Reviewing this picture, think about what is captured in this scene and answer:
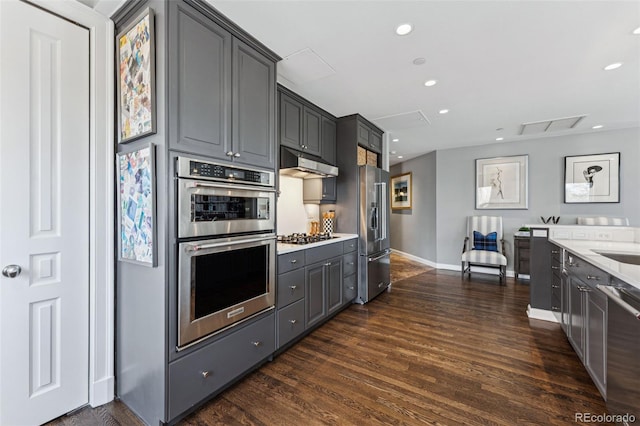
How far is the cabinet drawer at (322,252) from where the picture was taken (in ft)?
8.84

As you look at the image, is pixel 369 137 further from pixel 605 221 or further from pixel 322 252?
pixel 605 221

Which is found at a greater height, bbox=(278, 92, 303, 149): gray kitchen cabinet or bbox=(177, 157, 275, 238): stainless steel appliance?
bbox=(278, 92, 303, 149): gray kitchen cabinet

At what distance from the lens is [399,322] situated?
3.07 meters

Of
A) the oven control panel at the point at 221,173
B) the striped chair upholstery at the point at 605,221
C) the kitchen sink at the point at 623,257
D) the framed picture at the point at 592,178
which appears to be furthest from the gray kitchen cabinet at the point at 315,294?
the framed picture at the point at 592,178

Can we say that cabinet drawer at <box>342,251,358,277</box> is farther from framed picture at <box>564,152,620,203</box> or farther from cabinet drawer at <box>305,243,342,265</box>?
framed picture at <box>564,152,620,203</box>

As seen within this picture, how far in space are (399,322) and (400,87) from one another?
2.58m

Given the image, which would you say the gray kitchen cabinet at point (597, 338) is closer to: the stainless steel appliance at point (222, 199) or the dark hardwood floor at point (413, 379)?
the dark hardwood floor at point (413, 379)

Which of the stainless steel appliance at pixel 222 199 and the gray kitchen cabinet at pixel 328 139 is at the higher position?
the gray kitchen cabinet at pixel 328 139

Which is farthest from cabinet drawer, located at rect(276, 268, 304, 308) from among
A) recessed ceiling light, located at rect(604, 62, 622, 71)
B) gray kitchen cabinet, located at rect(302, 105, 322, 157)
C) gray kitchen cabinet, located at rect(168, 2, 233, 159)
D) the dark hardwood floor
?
recessed ceiling light, located at rect(604, 62, 622, 71)

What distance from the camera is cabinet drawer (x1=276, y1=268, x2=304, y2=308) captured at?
7.64ft

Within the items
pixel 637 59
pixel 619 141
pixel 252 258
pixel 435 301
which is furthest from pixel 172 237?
pixel 619 141

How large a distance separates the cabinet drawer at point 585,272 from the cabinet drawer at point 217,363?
2.24 metres

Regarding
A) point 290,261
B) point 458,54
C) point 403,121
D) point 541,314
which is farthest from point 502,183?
point 290,261

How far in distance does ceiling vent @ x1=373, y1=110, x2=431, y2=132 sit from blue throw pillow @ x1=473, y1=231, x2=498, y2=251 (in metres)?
2.52
